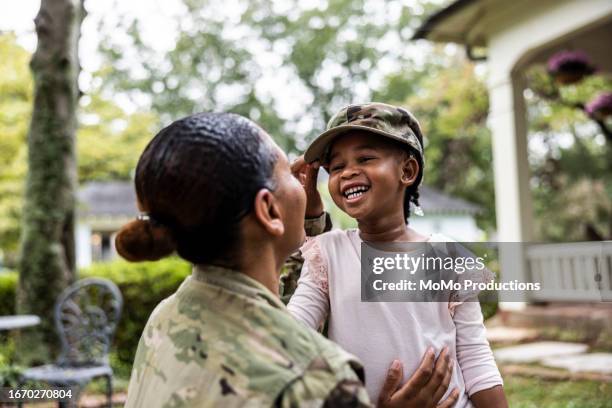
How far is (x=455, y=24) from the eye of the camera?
769cm

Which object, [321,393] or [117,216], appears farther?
[117,216]

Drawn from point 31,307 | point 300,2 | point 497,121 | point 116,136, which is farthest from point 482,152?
point 31,307

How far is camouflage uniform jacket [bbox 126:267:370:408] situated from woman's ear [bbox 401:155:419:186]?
65cm

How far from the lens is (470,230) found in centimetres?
2902

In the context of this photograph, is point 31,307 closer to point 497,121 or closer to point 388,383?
point 497,121

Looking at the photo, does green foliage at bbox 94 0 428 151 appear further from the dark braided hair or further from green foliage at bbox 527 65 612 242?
the dark braided hair

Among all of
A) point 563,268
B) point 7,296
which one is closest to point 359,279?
point 563,268

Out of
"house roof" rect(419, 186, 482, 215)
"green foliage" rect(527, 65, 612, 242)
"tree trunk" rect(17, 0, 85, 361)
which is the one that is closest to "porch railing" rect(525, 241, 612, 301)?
"tree trunk" rect(17, 0, 85, 361)

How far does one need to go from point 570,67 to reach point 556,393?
4165mm

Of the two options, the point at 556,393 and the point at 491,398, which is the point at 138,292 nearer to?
the point at 556,393

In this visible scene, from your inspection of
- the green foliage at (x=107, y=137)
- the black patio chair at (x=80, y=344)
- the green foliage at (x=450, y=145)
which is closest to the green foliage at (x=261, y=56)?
the green foliage at (x=450, y=145)

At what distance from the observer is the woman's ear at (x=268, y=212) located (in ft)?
2.93

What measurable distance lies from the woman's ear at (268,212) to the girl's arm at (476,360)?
0.57 metres

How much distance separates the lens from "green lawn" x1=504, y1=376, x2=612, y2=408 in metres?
3.62
